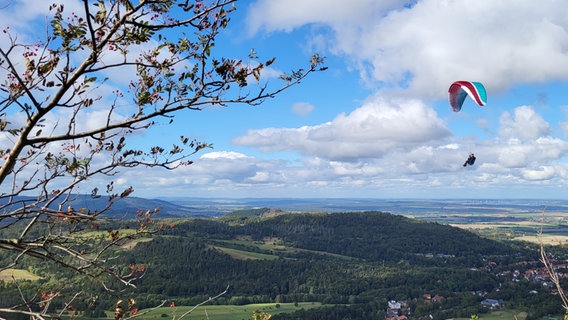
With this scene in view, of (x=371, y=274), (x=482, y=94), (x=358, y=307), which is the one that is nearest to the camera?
(x=482, y=94)

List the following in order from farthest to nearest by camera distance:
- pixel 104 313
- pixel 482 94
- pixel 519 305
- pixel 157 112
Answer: pixel 519 305
pixel 104 313
pixel 482 94
pixel 157 112

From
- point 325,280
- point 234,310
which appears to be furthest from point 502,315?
point 325,280

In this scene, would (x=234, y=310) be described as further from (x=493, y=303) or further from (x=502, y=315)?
(x=493, y=303)

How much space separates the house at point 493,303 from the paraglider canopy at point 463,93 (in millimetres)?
104275

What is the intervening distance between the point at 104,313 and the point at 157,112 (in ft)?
324

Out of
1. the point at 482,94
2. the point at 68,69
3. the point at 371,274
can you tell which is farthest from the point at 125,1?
the point at 371,274

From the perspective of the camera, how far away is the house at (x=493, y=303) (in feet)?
361

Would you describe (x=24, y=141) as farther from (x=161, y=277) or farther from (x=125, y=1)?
(x=161, y=277)

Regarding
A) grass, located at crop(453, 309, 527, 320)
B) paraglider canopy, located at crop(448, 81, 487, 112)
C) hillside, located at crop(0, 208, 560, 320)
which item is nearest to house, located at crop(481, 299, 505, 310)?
hillside, located at crop(0, 208, 560, 320)

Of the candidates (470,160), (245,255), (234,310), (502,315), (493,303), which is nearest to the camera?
(470,160)

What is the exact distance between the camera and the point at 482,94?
66.4 feet

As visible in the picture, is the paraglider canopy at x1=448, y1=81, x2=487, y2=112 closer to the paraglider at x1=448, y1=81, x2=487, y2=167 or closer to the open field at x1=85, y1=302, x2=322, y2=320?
the paraglider at x1=448, y1=81, x2=487, y2=167

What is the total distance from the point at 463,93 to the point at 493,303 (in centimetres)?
11013

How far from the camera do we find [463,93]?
23.8 metres
